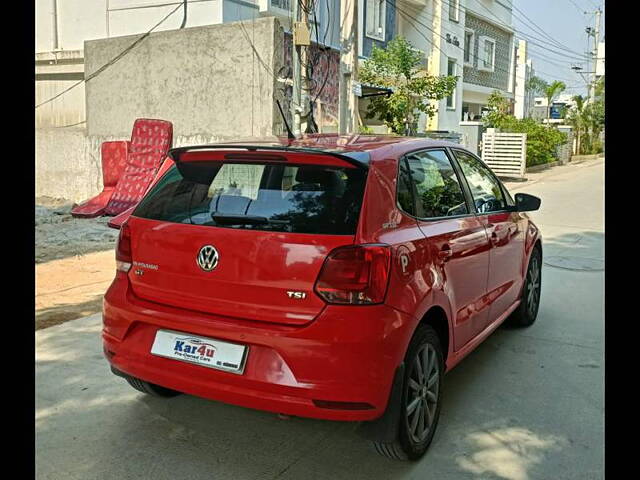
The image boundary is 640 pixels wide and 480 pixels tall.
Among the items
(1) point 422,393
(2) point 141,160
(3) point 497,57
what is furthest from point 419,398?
(3) point 497,57

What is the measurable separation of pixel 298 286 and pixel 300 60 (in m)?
7.00

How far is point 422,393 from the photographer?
133 inches

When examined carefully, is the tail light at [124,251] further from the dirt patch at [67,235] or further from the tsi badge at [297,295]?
the dirt patch at [67,235]

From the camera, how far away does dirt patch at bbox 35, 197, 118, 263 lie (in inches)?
350

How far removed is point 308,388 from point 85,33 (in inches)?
661

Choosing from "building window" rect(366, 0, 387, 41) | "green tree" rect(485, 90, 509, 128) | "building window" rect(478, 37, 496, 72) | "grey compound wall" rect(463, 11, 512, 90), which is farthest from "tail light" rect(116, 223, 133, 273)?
"building window" rect(478, 37, 496, 72)

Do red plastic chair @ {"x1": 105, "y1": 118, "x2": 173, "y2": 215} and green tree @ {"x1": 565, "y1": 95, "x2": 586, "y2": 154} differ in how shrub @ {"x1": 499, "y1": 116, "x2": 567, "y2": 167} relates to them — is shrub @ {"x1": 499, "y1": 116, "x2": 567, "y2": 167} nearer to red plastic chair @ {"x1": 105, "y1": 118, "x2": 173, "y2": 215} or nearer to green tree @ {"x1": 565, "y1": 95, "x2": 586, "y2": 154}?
green tree @ {"x1": 565, "y1": 95, "x2": 586, "y2": 154}

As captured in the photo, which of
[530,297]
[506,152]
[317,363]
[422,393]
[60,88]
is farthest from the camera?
[506,152]

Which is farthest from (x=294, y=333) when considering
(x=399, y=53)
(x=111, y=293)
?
(x=399, y=53)

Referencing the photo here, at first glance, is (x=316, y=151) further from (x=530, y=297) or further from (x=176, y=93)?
(x=176, y=93)

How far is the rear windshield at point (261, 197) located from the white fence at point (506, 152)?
17164mm

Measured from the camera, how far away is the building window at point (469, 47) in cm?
3123

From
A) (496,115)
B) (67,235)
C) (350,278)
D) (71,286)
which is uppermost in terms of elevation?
(496,115)

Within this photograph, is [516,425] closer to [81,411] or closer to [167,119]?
[81,411]
